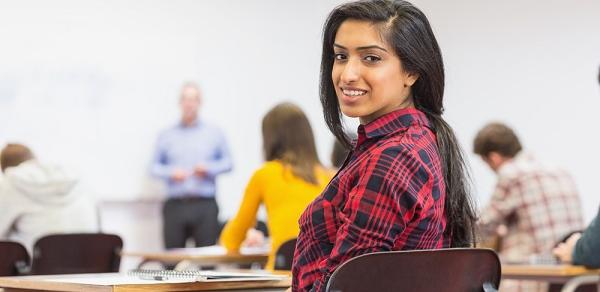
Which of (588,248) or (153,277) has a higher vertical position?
(153,277)

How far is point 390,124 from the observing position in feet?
7.47

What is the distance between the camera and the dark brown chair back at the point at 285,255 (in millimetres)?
3912

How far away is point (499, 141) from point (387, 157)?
155 inches

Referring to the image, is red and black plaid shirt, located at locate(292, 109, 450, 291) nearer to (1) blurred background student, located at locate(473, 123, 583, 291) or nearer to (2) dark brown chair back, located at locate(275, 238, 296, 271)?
(2) dark brown chair back, located at locate(275, 238, 296, 271)

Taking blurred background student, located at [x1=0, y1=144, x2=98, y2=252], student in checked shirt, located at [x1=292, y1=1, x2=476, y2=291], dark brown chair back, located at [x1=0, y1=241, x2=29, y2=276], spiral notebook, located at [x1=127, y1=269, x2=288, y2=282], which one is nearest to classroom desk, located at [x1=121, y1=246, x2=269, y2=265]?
dark brown chair back, located at [x1=0, y1=241, x2=29, y2=276]

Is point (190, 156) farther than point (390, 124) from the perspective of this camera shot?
Yes

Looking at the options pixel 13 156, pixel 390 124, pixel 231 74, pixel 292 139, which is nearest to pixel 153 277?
pixel 390 124

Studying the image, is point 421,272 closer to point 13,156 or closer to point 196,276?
point 196,276

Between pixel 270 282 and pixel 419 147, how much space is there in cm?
54

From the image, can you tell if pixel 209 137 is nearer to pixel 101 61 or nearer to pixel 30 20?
pixel 101 61

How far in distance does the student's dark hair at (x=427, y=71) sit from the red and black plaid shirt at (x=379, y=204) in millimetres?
63

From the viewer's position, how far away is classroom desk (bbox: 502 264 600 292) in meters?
3.75

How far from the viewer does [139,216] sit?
859cm

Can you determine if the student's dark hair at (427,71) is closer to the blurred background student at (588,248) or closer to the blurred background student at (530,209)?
the blurred background student at (588,248)
